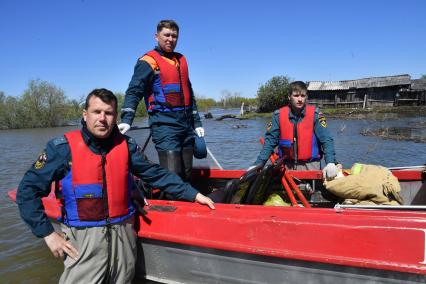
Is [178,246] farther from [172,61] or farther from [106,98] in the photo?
[172,61]

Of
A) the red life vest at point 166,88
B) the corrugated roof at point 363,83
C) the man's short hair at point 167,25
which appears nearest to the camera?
the man's short hair at point 167,25

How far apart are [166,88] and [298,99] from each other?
4.57ft

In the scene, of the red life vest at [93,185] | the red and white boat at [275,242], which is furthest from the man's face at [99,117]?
the red and white boat at [275,242]

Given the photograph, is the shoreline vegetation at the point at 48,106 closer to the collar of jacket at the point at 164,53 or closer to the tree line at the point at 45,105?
the tree line at the point at 45,105

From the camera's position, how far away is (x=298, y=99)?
12.8 feet

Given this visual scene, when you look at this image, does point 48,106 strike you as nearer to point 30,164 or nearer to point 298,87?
point 30,164

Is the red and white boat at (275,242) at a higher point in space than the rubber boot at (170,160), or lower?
lower

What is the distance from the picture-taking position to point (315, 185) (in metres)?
4.12

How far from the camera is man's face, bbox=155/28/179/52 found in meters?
3.56

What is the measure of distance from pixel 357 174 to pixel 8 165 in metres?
11.4

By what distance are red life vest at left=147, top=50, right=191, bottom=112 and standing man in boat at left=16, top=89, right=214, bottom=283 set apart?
45.0 inches

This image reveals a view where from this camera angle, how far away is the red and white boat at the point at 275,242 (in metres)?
2.22

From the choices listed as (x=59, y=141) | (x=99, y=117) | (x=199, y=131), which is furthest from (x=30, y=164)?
(x=99, y=117)

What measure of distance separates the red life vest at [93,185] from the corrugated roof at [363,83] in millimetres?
34633
